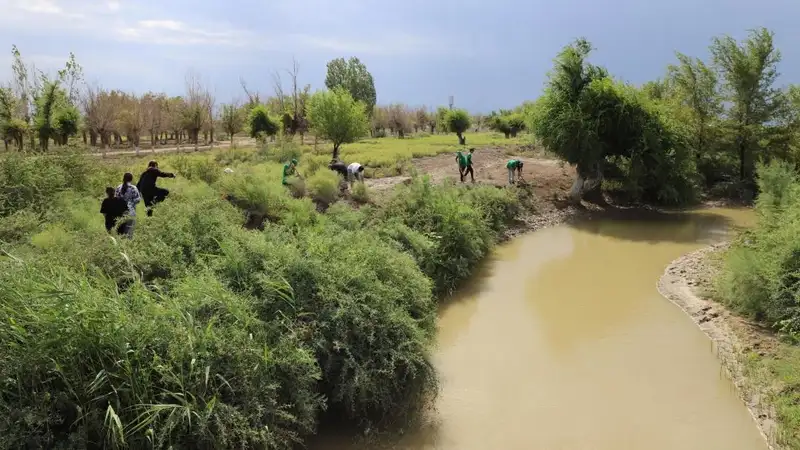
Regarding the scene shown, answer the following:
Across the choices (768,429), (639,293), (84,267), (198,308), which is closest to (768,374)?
(768,429)

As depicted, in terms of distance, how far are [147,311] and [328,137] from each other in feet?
64.7

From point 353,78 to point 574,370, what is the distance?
56730 mm

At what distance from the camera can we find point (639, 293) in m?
12.1

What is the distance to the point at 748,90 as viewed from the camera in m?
22.6

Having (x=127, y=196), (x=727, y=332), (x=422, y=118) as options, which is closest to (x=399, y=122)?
(x=422, y=118)

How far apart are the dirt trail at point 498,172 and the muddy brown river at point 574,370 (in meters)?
6.75

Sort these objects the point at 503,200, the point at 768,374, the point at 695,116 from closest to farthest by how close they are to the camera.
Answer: the point at 768,374 < the point at 503,200 < the point at 695,116

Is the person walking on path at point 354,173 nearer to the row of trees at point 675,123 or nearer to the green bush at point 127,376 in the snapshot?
the row of trees at point 675,123

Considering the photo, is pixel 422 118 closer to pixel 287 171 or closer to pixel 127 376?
pixel 287 171

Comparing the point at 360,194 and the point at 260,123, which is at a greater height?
the point at 260,123

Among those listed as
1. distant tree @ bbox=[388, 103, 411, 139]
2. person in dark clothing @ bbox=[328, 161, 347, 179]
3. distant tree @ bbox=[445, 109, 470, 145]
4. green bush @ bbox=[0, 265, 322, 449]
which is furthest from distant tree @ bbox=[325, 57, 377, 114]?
green bush @ bbox=[0, 265, 322, 449]

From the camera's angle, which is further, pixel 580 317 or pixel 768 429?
pixel 580 317

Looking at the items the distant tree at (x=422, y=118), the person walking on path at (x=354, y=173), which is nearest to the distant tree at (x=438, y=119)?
the distant tree at (x=422, y=118)

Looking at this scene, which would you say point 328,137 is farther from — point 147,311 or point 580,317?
point 147,311
